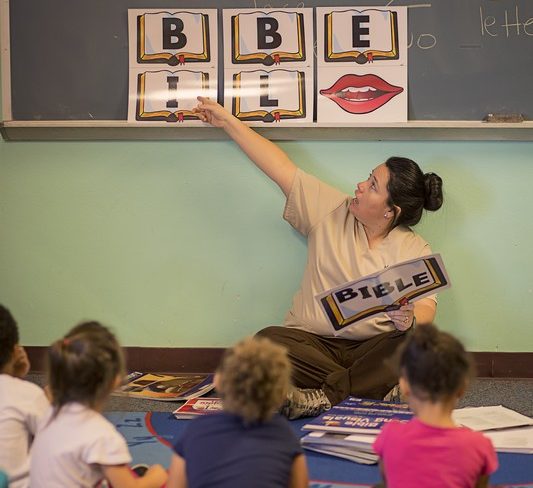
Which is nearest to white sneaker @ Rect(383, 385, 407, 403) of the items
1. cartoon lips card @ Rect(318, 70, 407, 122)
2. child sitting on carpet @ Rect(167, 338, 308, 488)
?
cartoon lips card @ Rect(318, 70, 407, 122)

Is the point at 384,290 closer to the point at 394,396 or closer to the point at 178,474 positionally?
the point at 394,396

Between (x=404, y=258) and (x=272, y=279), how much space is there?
0.61m

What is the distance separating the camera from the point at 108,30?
3420mm

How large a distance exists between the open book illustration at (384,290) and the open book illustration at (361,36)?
105 centimetres

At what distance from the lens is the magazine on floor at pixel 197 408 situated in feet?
9.39

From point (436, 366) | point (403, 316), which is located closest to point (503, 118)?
point (403, 316)

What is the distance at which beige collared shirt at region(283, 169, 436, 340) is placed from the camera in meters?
3.16

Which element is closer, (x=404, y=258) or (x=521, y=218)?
(x=404, y=258)

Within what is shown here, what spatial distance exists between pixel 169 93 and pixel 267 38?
44cm

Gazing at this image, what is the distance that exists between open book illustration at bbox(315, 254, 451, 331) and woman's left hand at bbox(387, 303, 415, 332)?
117 millimetres

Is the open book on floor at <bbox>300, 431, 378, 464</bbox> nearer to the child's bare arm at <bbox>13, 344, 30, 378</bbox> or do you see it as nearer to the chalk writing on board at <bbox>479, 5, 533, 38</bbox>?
the child's bare arm at <bbox>13, 344, 30, 378</bbox>

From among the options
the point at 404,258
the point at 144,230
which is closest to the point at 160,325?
the point at 144,230

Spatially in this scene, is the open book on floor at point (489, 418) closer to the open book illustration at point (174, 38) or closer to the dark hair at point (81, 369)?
the dark hair at point (81, 369)

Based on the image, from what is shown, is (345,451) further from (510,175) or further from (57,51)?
(57,51)
